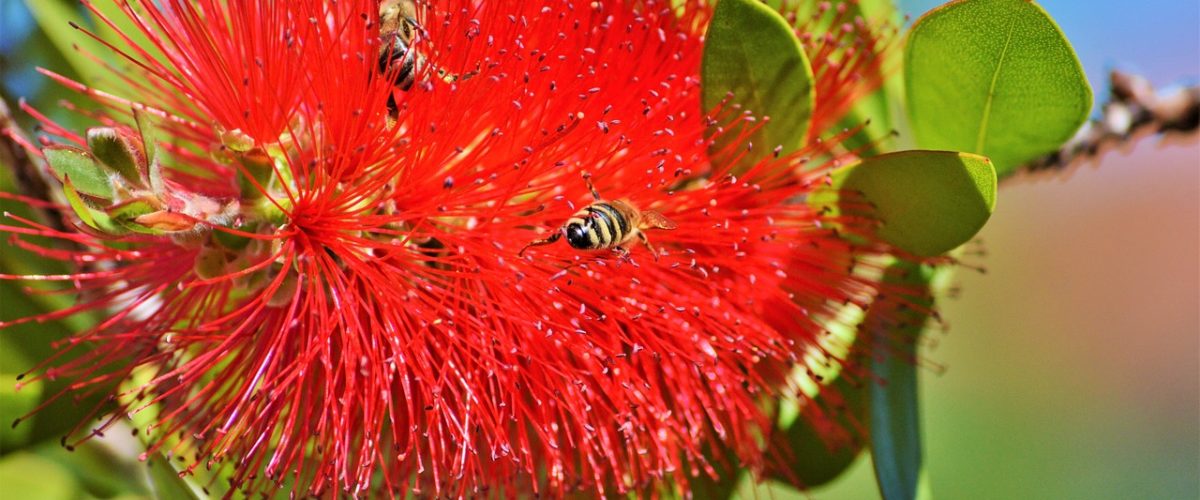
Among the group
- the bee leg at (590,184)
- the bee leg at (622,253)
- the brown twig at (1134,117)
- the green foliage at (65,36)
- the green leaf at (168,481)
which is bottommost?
the green leaf at (168,481)

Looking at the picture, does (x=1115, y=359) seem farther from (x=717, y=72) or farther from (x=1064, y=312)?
(x=717, y=72)

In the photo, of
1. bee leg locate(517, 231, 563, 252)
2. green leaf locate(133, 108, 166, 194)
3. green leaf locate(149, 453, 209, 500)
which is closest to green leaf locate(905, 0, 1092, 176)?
bee leg locate(517, 231, 563, 252)

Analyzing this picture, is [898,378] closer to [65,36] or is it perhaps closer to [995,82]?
[995,82]

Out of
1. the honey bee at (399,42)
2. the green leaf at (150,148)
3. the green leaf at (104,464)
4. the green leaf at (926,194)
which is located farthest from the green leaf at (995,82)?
the green leaf at (104,464)

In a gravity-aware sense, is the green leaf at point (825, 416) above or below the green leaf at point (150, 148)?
below

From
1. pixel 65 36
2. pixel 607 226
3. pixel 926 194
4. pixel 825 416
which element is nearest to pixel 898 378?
pixel 825 416

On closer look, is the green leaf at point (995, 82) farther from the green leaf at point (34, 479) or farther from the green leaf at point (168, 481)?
the green leaf at point (34, 479)

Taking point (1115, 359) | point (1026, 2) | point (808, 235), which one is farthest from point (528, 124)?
point (1115, 359)

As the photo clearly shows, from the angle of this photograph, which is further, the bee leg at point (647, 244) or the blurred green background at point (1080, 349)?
the blurred green background at point (1080, 349)
